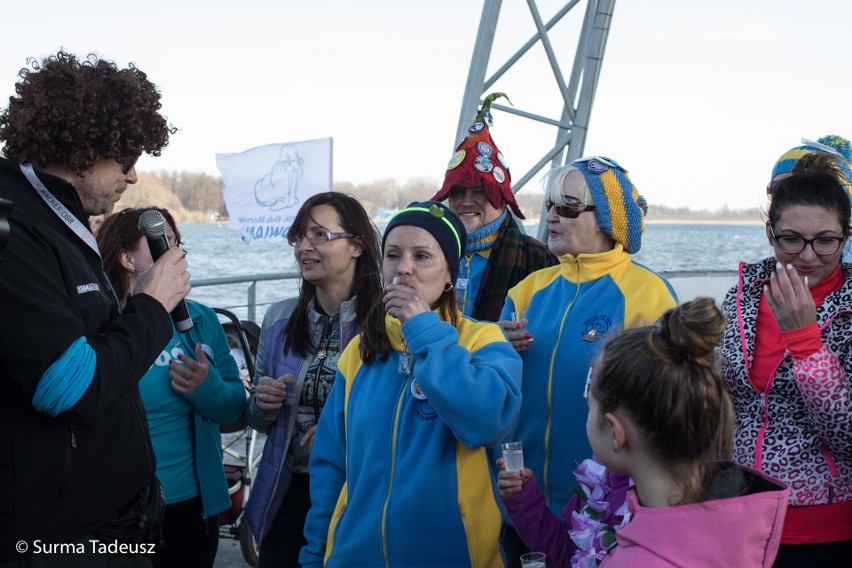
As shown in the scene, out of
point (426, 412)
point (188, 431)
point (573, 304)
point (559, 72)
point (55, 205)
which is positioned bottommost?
point (188, 431)

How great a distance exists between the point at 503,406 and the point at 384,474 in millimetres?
385

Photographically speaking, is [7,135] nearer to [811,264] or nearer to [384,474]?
[384,474]

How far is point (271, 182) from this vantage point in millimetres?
9328

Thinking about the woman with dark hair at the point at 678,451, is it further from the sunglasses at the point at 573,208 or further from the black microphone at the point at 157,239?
the black microphone at the point at 157,239

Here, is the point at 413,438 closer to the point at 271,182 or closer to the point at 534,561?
the point at 534,561

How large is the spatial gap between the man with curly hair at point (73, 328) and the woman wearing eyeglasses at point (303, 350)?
0.69 meters

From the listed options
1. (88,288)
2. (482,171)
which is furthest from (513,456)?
(482,171)

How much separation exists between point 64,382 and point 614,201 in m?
1.88

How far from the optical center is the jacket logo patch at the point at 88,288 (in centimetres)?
201

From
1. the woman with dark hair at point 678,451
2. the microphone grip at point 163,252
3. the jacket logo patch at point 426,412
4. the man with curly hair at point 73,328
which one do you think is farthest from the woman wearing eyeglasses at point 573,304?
the man with curly hair at point 73,328

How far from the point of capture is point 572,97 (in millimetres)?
6746

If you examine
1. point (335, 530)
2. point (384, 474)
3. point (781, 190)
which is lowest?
point (335, 530)

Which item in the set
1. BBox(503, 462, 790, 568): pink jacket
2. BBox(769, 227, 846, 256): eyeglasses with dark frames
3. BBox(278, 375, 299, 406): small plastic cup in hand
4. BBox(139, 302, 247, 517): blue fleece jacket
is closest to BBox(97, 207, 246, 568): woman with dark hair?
BBox(139, 302, 247, 517): blue fleece jacket

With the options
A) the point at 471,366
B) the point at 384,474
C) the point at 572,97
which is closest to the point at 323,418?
the point at 384,474
